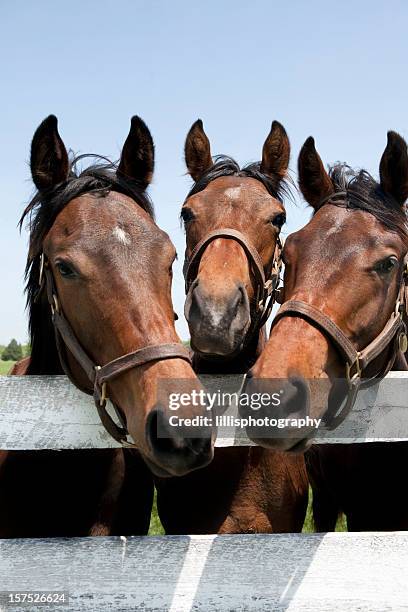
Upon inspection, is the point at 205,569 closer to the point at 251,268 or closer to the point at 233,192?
the point at 251,268

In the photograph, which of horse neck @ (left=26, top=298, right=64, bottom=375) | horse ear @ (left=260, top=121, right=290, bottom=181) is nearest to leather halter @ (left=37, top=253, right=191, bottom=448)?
horse neck @ (left=26, top=298, right=64, bottom=375)

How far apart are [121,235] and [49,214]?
1.62 feet

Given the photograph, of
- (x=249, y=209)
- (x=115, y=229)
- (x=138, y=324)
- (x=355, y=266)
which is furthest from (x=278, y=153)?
(x=138, y=324)

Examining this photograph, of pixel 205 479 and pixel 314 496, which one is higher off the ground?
pixel 205 479

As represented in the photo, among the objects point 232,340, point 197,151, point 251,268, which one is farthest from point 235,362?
point 197,151

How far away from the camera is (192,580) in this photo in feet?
7.68

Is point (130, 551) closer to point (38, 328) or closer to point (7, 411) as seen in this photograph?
point (7, 411)

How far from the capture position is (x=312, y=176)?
3523mm

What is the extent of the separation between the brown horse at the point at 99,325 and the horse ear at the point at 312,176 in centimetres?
93

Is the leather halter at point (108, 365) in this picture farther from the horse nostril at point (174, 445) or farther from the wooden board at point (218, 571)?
the wooden board at point (218, 571)

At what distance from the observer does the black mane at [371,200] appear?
10.2 ft

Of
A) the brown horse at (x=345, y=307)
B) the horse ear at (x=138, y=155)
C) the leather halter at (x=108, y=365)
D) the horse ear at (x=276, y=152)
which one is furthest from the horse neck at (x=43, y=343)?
the horse ear at (x=276, y=152)

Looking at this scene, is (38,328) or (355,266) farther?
(38,328)

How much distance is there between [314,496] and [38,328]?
9.42 ft
